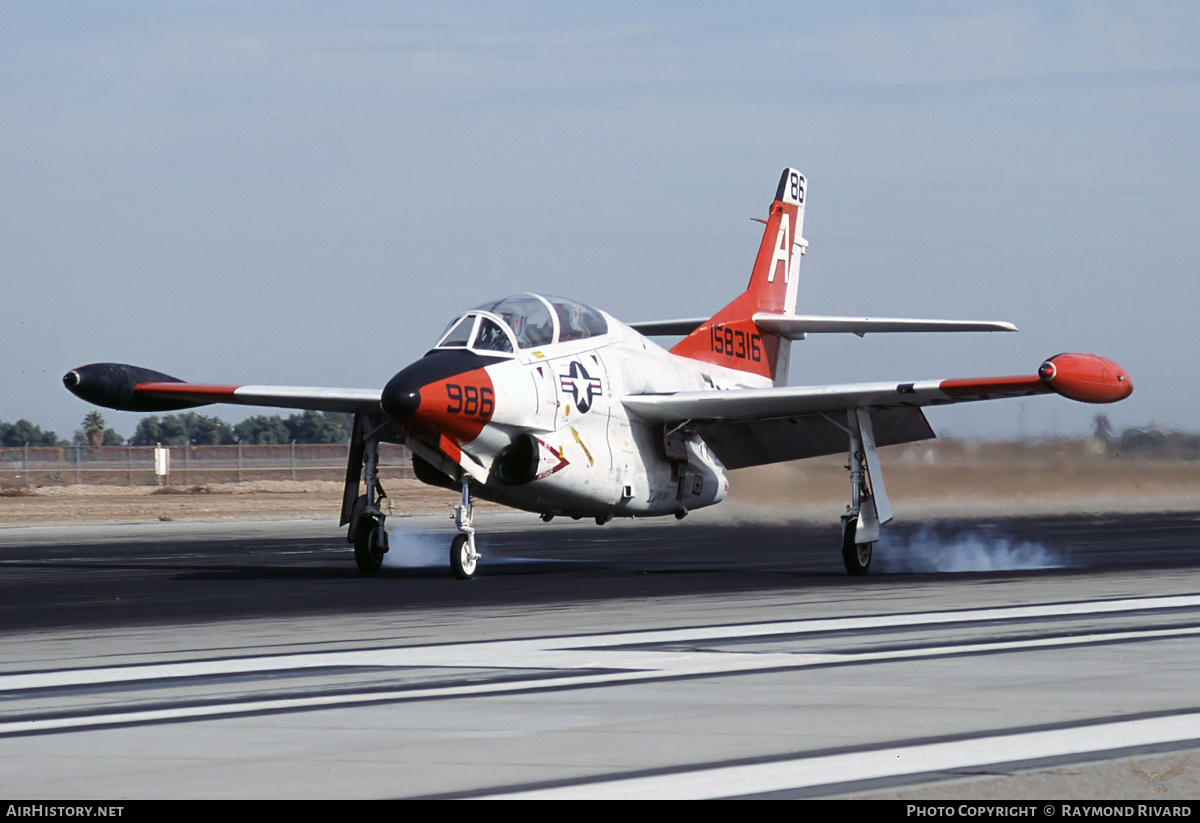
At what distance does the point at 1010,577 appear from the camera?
1892cm

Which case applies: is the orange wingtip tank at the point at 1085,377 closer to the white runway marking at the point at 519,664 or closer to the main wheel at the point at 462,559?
the white runway marking at the point at 519,664

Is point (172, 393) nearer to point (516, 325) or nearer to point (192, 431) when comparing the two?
point (516, 325)

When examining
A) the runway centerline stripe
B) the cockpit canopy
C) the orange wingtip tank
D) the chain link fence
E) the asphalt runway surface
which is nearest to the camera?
the asphalt runway surface

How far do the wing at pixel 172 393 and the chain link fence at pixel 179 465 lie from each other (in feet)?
165

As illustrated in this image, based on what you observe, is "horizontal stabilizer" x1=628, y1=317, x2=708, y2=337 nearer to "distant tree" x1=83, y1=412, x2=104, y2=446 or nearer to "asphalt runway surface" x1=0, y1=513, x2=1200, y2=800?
"asphalt runway surface" x1=0, y1=513, x2=1200, y2=800

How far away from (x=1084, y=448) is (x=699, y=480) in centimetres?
1393

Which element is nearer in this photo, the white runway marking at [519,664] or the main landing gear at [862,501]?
the white runway marking at [519,664]

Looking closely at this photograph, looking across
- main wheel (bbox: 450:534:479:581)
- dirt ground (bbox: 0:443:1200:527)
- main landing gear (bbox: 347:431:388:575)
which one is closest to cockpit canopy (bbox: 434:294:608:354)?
main wheel (bbox: 450:534:479:581)

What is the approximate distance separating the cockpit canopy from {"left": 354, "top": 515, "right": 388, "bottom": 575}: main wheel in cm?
305

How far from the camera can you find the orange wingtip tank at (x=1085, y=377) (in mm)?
18125

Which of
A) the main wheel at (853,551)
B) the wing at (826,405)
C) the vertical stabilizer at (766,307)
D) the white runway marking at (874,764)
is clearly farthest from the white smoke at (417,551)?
the white runway marking at (874,764)

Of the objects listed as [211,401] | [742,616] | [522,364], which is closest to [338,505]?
[211,401]

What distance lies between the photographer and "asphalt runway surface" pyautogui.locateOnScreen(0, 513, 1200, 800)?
6422 mm
